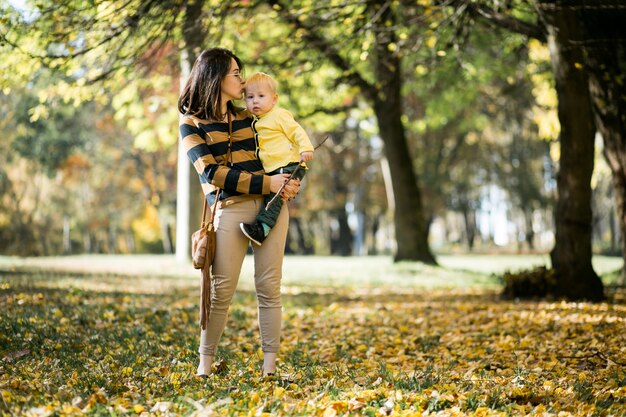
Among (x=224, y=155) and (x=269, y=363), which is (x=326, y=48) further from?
(x=269, y=363)

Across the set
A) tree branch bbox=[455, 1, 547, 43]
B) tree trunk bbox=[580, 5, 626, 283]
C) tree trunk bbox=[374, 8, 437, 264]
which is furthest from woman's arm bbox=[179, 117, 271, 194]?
tree trunk bbox=[374, 8, 437, 264]

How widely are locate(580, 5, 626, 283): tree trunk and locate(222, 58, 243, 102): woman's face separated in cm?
556

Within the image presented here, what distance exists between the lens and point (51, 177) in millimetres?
28266

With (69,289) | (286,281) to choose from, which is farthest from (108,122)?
(69,289)

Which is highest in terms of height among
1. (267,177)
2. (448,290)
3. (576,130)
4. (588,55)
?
(588,55)

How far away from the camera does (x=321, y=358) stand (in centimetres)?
561

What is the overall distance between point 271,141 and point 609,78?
6.10 m

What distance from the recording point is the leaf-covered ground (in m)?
3.75

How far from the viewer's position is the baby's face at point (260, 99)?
13.8 ft

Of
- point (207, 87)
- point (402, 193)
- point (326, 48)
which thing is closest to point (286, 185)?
point (207, 87)

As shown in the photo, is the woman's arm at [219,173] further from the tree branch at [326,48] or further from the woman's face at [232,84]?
the tree branch at [326,48]

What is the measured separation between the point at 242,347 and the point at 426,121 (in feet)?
49.4

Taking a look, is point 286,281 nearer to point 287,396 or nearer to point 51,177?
point 287,396

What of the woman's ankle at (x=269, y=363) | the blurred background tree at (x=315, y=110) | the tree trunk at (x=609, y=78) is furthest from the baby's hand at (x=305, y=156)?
the tree trunk at (x=609, y=78)
